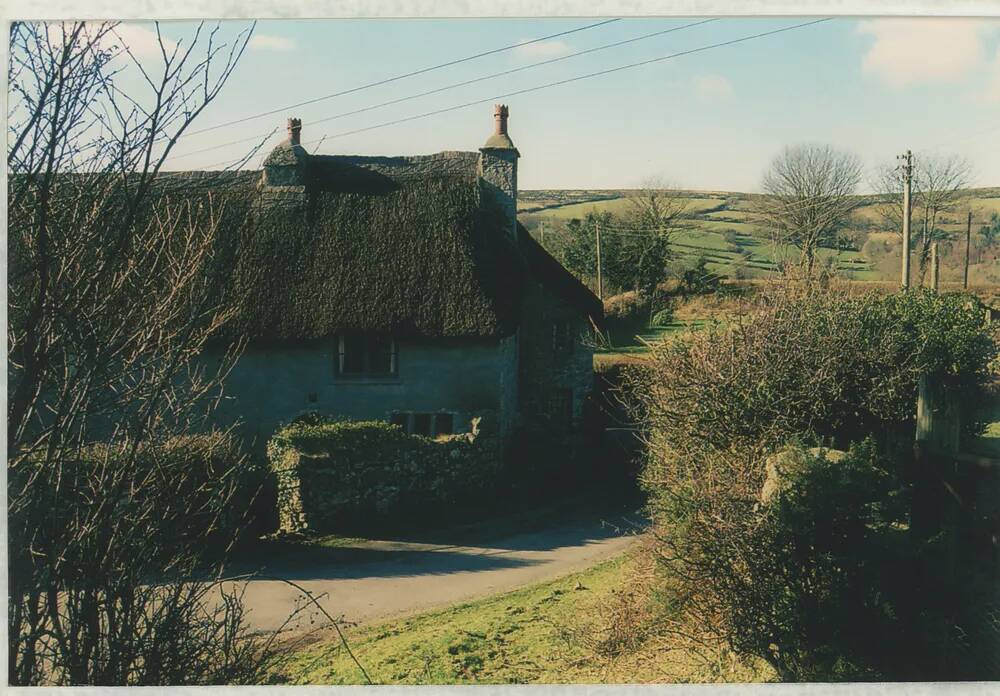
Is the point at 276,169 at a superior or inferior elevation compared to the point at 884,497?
superior

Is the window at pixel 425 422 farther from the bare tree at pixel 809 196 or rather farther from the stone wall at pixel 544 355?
the bare tree at pixel 809 196

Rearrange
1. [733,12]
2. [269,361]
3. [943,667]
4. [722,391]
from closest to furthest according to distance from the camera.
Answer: [733,12] → [943,667] → [722,391] → [269,361]

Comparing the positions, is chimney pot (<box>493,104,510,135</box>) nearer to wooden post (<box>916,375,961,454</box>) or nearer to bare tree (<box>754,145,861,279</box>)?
bare tree (<box>754,145,861,279</box>)

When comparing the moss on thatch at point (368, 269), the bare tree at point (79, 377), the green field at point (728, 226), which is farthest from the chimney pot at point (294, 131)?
the bare tree at point (79, 377)

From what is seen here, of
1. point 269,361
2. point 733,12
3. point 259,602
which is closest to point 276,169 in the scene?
point 269,361

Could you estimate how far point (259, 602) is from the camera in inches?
309

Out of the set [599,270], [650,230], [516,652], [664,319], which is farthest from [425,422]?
[650,230]

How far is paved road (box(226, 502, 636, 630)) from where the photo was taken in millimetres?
8078

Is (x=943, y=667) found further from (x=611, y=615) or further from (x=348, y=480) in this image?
(x=348, y=480)

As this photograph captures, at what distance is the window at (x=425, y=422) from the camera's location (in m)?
12.8

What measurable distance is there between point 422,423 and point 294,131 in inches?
216

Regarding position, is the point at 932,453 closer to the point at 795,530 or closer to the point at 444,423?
the point at 795,530

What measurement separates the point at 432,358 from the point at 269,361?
2.46 metres

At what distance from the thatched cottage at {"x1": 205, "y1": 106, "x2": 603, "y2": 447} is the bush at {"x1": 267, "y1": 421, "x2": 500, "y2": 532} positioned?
122 centimetres
